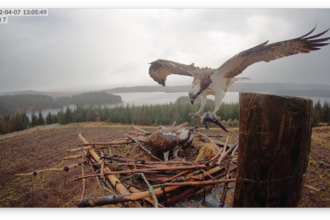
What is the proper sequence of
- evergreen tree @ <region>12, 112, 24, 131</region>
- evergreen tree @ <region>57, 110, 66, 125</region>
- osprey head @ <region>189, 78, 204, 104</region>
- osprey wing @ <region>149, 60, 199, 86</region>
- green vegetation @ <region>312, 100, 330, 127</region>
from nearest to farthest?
osprey head @ <region>189, 78, 204, 104</region>, osprey wing @ <region>149, 60, 199, 86</region>, green vegetation @ <region>312, 100, 330, 127</region>, evergreen tree @ <region>12, 112, 24, 131</region>, evergreen tree @ <region>57, 110, 66, 125</region>

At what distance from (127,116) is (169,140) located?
9.35 metres

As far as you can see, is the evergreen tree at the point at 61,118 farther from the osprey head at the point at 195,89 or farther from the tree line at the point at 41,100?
the osprey head at the point at 195,89

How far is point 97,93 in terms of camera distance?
17594 millimetres

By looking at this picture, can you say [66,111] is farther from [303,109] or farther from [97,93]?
[303,109]

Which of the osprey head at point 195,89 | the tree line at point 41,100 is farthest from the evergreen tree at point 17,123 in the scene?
the osprey head at point 195,89

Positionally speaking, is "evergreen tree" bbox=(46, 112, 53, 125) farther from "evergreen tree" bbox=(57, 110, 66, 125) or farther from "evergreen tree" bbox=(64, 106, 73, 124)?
"evergreen tree" bbox=(64, 106, 73, 124)

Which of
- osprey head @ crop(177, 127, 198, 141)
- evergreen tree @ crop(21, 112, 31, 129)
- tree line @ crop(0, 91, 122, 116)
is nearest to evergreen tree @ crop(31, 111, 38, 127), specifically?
evergreen tree @ crop(21, 112, 31, 129)

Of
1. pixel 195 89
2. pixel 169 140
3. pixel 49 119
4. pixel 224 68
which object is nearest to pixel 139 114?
pixel 49 119

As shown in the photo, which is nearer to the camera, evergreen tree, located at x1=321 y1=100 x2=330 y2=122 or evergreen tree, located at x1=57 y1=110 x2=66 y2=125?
evergreen tree, located at x1=321 y1=100 x2=330 y2=122

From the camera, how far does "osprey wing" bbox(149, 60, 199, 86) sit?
2.65 m

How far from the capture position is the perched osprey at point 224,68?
1.64 m

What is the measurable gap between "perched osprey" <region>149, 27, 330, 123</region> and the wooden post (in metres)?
1.03

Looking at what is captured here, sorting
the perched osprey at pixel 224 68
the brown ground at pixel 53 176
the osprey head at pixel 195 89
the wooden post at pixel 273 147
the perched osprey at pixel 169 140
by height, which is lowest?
the brown ground at pixel 53 176
